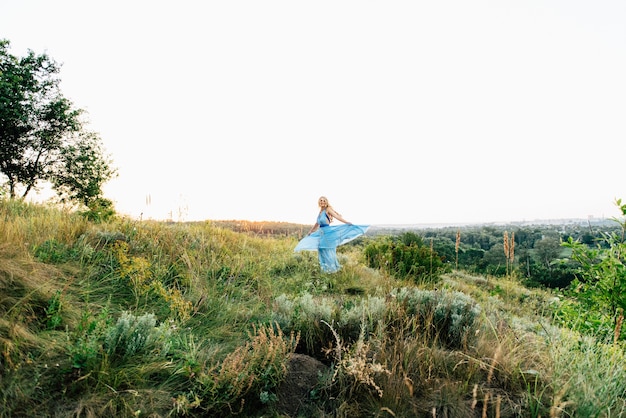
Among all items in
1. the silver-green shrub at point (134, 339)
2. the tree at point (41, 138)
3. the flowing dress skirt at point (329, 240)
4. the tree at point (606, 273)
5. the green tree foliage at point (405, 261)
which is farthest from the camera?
the tree at point (41, 138)

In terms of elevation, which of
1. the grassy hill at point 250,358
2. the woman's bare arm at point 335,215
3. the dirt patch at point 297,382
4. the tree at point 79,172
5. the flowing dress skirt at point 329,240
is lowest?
the dirt patch at point 297,382

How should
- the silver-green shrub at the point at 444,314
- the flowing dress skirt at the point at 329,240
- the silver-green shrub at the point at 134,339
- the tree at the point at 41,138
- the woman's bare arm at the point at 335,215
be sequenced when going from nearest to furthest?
the silver-green shrub at the point at 134,339, the silver-green shrub at the point at 444,314, the flowing dress skirt at the point at 329,240, the woman's bare arm at the point at 335,215, the tree at the point at 41,138

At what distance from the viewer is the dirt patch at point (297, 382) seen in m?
3.17

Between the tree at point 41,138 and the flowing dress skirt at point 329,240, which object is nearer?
the flowing dress skirt at point 329,240

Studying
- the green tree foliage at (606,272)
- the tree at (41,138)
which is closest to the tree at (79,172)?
the tree at (41,138)

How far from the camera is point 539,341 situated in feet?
12.6

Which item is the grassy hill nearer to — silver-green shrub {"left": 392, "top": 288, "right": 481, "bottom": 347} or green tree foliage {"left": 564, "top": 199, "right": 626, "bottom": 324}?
silver-green shrub {"left": 392, "top": 288, "right": 481, "bottom": 347}

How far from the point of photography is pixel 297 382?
11.0ft

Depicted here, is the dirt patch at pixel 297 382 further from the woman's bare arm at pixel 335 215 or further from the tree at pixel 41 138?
the tree at pixel 41 138

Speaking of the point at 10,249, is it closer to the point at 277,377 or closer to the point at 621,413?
the point at 277,377

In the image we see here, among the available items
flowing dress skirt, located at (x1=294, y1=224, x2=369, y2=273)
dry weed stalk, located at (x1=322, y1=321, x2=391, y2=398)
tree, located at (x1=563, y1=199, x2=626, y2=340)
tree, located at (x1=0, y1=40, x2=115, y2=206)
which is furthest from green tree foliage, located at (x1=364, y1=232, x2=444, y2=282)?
tree, located at (x1=0, y1=40, x2=115, y2=206)

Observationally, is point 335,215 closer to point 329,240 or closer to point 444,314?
point 329,240

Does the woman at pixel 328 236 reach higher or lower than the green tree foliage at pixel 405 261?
higher

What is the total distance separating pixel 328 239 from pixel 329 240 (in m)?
0.03
